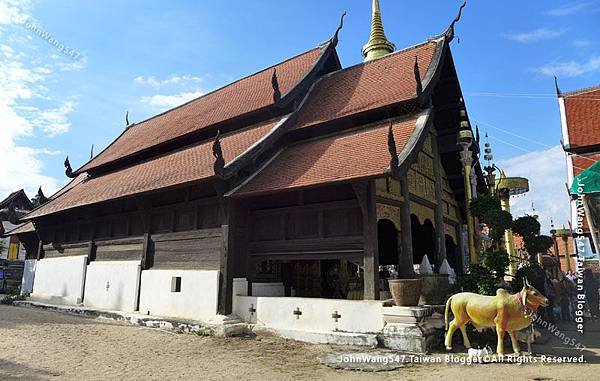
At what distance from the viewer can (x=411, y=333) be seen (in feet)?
22.2

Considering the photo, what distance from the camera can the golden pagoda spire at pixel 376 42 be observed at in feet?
59.9

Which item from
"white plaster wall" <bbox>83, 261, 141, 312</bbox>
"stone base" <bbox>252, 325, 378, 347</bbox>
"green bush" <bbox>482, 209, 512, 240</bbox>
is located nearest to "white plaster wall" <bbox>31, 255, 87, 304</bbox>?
"white plaster wall" <bbox>83, 261, 141, 312</bbox>

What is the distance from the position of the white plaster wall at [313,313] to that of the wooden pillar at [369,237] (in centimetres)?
38

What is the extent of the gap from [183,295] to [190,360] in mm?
3805

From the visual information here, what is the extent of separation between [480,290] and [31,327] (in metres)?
10.4

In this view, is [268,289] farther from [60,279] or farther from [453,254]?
[60,279]

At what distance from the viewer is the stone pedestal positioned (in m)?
6.71

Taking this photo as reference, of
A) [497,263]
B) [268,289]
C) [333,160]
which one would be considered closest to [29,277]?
[268,289]

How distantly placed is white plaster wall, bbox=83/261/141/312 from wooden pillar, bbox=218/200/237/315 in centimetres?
376

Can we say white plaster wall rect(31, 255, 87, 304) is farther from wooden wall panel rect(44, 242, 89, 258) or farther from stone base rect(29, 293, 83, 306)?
wooden wall panel rect(44, 242, 89, 258)

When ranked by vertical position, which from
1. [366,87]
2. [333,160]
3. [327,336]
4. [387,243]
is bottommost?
[327,336]

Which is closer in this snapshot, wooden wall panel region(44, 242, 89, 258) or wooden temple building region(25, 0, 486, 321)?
wooden temple building region(25, 0, 486, 321)

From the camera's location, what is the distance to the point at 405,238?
870cm

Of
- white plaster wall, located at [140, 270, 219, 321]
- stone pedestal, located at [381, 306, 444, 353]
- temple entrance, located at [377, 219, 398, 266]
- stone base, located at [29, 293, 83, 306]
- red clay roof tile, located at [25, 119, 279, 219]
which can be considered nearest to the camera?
stone pedestal, located at [381, 306, 444, 353]
